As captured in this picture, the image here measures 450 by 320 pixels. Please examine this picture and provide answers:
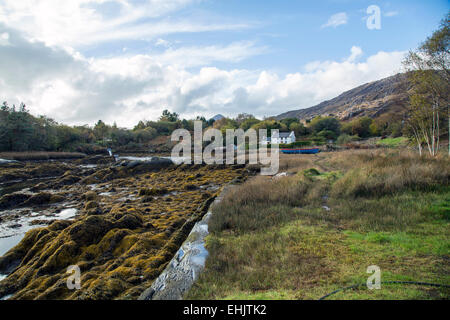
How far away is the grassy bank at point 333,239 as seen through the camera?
328cm

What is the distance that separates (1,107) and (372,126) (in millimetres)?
89652

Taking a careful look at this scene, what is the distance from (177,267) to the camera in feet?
14.4

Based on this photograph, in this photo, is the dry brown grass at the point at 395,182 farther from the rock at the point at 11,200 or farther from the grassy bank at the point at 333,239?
the rock at the point at 11,200

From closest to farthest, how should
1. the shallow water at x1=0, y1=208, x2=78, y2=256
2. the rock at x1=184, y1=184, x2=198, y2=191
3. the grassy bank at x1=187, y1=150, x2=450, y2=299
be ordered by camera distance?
1. the grassy bank at x1=187, y1=150, x2=450, y2=299
2. the shallow water at x1=0, y1=208, x2=78, y2=256
3. the rock at x1=184, y1=184, x2=198, y2=191

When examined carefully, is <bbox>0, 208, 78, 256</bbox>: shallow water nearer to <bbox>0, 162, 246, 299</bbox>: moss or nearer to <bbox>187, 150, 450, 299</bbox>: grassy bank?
<bbox>0, 162, 246, 299</bbox>: moss

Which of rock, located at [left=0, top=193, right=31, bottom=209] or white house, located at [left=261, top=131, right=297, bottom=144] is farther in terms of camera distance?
white house, located at [left=261, top=131, right=297, bottom=144]

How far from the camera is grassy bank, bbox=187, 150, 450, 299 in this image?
3281 millimetres

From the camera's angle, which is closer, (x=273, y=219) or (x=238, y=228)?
(x=238, y=228)

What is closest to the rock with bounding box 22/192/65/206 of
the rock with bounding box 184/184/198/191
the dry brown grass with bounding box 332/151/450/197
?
the rock with bounding box 184/184/198/191

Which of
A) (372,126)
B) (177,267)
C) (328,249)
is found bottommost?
(177,267)

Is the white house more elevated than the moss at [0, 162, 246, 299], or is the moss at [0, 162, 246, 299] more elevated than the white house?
the white house

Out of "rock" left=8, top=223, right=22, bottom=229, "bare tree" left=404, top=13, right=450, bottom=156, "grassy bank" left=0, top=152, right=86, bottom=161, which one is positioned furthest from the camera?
"grassy bank" left=0, top=152, right=86, bottom=161

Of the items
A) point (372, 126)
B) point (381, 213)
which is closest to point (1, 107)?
point (381, 213)
